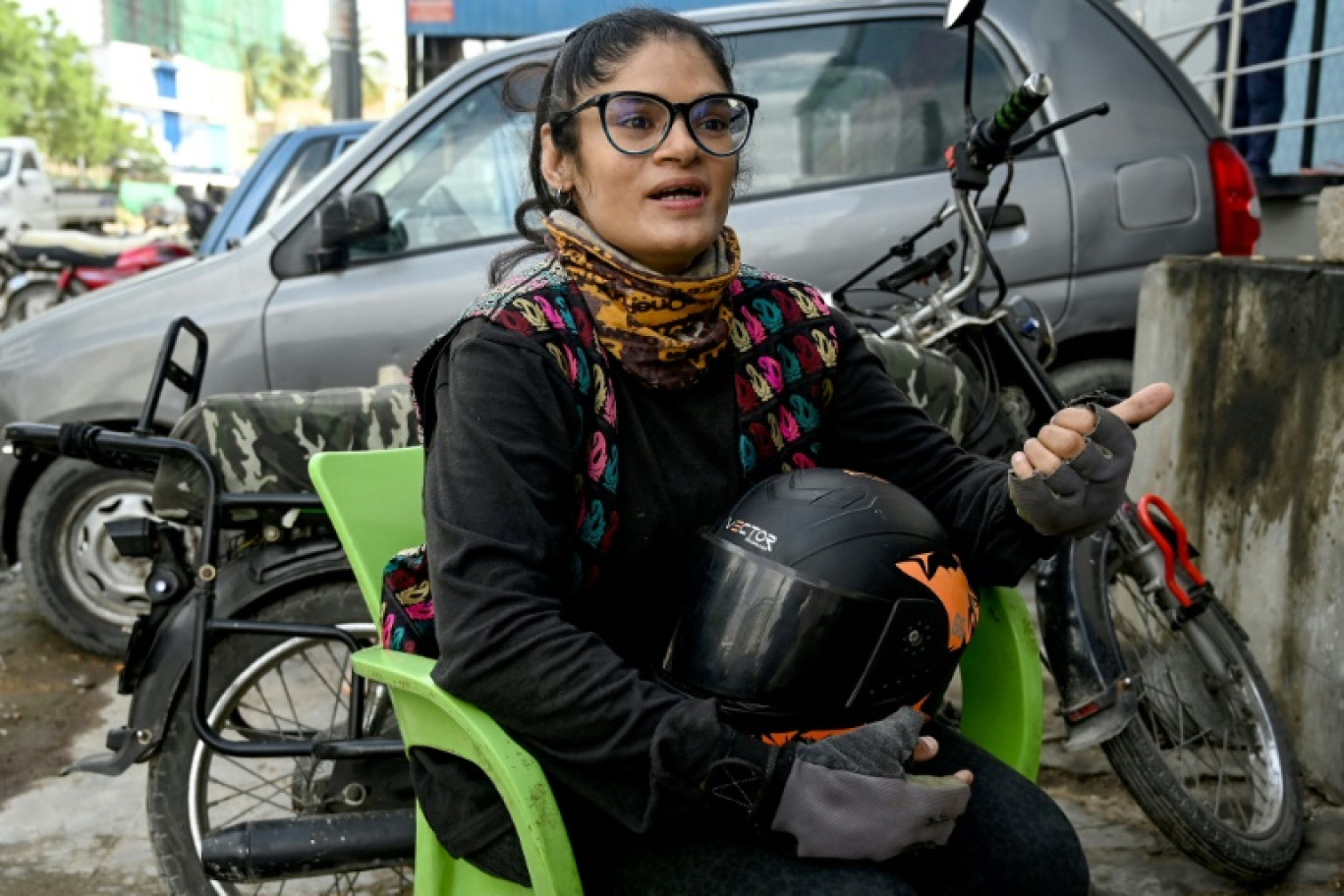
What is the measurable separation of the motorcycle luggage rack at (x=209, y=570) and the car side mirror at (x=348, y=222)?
6.34ft

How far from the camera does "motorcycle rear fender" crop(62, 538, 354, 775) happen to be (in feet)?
8.79

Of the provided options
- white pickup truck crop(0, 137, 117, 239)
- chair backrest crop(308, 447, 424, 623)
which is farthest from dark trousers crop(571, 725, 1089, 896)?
white pickup truck crop(0, 137, 117, 239)

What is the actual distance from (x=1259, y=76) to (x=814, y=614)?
642 cm

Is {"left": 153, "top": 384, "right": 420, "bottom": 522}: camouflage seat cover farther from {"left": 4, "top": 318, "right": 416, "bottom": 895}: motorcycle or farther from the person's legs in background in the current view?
the person's legs in background

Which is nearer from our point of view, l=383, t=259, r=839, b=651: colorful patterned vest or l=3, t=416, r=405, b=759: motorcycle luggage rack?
l=383, t=259, r=839, b=651: colorful patterned vest

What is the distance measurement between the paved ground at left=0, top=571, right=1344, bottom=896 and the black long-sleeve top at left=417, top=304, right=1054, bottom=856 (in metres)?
1.40

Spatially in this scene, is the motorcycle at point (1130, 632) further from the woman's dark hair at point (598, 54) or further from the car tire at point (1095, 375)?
the car tire at point (1095, 375)

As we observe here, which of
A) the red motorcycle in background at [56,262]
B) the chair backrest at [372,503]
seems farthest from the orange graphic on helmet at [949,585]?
the red motorcycle in background at [56,262]

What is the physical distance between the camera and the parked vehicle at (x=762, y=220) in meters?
4.74

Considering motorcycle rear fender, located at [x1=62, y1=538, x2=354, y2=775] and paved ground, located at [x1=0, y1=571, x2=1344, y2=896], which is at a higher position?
motorcycle rear fender, located at [x1=62, y1=538, x2=354, y2=775]

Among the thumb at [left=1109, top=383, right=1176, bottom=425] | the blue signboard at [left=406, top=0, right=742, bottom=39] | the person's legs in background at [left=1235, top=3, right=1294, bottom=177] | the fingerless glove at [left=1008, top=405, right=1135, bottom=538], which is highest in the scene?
the blue signboard at [left=406, top=0, right=742, bottom=39]

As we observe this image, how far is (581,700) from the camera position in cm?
165

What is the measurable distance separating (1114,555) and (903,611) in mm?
1447

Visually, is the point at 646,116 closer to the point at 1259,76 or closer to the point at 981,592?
the point at 981,592
